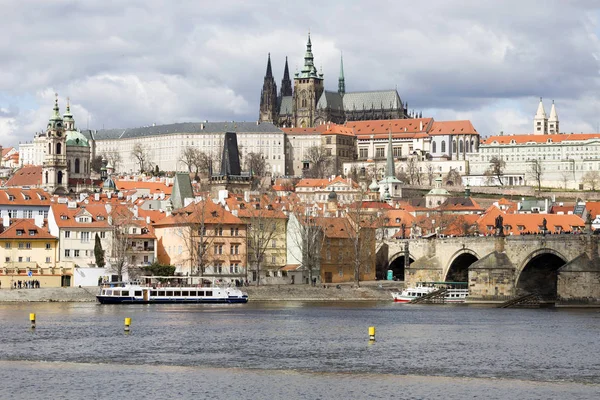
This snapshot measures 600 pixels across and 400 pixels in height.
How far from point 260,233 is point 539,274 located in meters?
19.7

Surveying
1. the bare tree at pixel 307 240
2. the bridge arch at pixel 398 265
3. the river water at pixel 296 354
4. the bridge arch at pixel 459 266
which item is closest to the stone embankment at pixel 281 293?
the bare tree at pixel 307 240

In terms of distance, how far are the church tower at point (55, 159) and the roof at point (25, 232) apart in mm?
83369

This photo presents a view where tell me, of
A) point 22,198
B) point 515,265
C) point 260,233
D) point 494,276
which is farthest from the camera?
point 22,198

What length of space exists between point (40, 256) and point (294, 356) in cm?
3624

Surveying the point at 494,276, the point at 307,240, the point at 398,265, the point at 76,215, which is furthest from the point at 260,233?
the point at 494,276

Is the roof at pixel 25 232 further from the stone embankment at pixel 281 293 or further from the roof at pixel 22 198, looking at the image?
the roof at pixel 22 198

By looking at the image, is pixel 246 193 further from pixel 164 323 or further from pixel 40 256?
pixel 164 323

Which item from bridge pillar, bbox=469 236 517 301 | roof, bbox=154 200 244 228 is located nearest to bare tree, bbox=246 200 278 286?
roof, bbox=154 200 244 228

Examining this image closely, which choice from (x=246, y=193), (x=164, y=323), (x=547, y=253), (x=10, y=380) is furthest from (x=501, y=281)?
(x=246, y=193)

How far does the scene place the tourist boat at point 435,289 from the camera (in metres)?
81.8

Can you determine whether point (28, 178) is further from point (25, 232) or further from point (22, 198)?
point (25, 232)

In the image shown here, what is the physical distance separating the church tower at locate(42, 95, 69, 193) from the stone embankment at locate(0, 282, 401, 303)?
8661 centimetres

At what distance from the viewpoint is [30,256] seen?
82000mm

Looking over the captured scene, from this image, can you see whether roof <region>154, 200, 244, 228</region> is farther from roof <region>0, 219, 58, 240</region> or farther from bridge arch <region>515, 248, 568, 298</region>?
bridge arch <region>515, 248, 568, 298</region>
